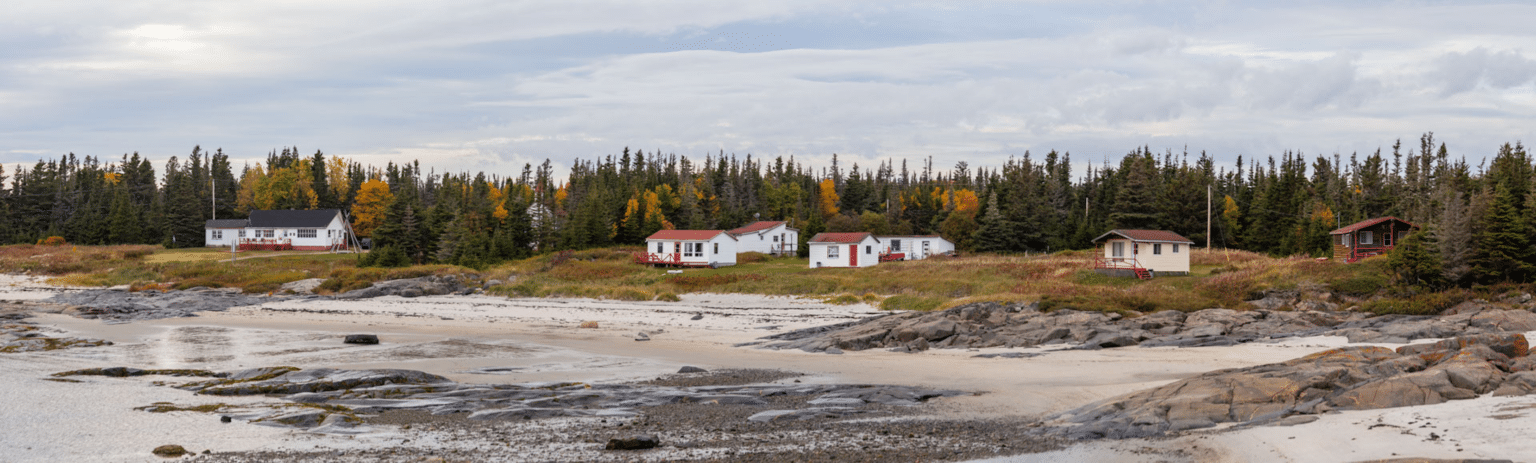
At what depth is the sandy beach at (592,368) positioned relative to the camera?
38.9 feet

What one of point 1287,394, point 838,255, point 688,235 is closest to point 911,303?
point 838,255

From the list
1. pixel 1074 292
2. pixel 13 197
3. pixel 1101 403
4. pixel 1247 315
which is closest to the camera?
pixel 1101 403

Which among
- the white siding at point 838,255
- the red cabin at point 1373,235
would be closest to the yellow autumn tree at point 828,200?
the white siding at point 838,255

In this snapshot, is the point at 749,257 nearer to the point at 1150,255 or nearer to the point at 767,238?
the point at 767,238

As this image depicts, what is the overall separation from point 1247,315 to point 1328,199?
6758 cm

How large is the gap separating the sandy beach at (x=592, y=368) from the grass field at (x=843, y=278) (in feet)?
11.0

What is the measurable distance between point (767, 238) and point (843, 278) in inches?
1185

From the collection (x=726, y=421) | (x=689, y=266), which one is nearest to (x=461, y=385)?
(x=726, y=421)

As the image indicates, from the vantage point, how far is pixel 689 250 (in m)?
65.5

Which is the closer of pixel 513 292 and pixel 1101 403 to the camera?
pixel 1101 403

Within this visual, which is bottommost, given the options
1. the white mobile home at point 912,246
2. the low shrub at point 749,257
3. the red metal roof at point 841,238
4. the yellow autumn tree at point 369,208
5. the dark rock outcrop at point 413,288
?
the dark rock outcrop at point 413,288

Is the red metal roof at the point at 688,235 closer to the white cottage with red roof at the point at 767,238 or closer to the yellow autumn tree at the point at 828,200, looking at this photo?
the white cottage with red roof at the point at 767,238

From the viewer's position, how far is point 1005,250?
77.4 metres

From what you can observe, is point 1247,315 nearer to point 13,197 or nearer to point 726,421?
point 726,421
